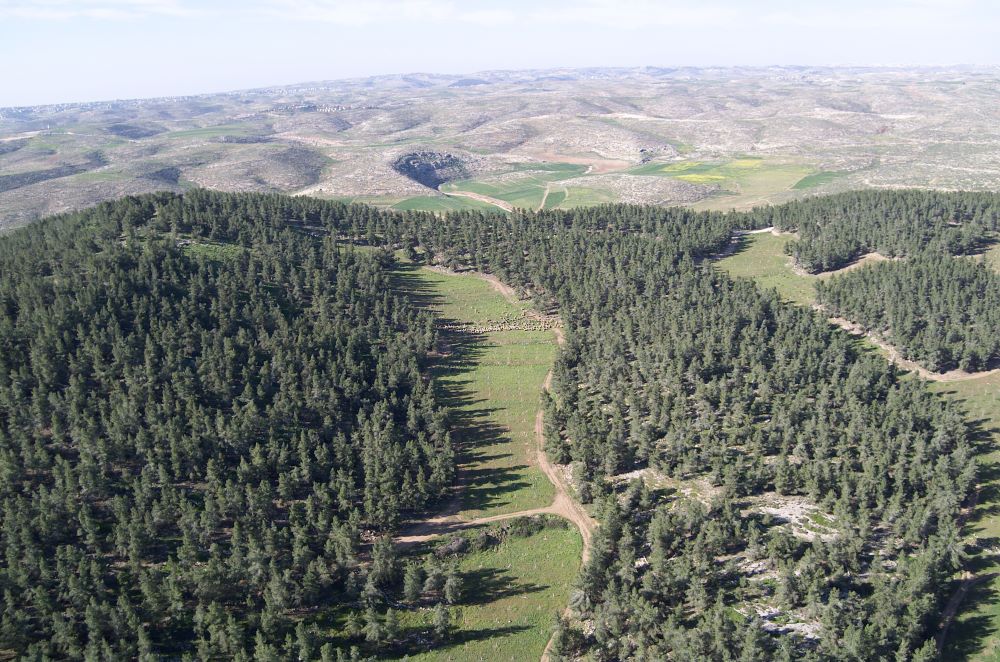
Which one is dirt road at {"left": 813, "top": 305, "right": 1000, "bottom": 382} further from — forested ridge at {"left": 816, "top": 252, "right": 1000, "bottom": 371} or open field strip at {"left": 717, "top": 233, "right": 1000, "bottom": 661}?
forested ridge at {"left": 816, "top": 252, "right": 1000, "bottom": 371}

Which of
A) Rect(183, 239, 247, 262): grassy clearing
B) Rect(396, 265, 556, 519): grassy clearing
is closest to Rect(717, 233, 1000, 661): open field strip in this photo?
Rect(396, 265, 556, 519): grassy clearing

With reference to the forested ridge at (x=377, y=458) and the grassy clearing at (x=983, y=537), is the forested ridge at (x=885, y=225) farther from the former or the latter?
the grassy clearing at (x=983, y=537)

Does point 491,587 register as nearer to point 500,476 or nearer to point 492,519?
point 492,519

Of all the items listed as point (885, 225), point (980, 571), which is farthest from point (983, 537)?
point (885, 225)

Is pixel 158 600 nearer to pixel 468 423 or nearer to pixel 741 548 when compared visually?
pixel 468 423

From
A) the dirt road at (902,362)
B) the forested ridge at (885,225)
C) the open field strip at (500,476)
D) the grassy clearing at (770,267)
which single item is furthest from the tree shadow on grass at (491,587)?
the forested ridge at (885,225)
